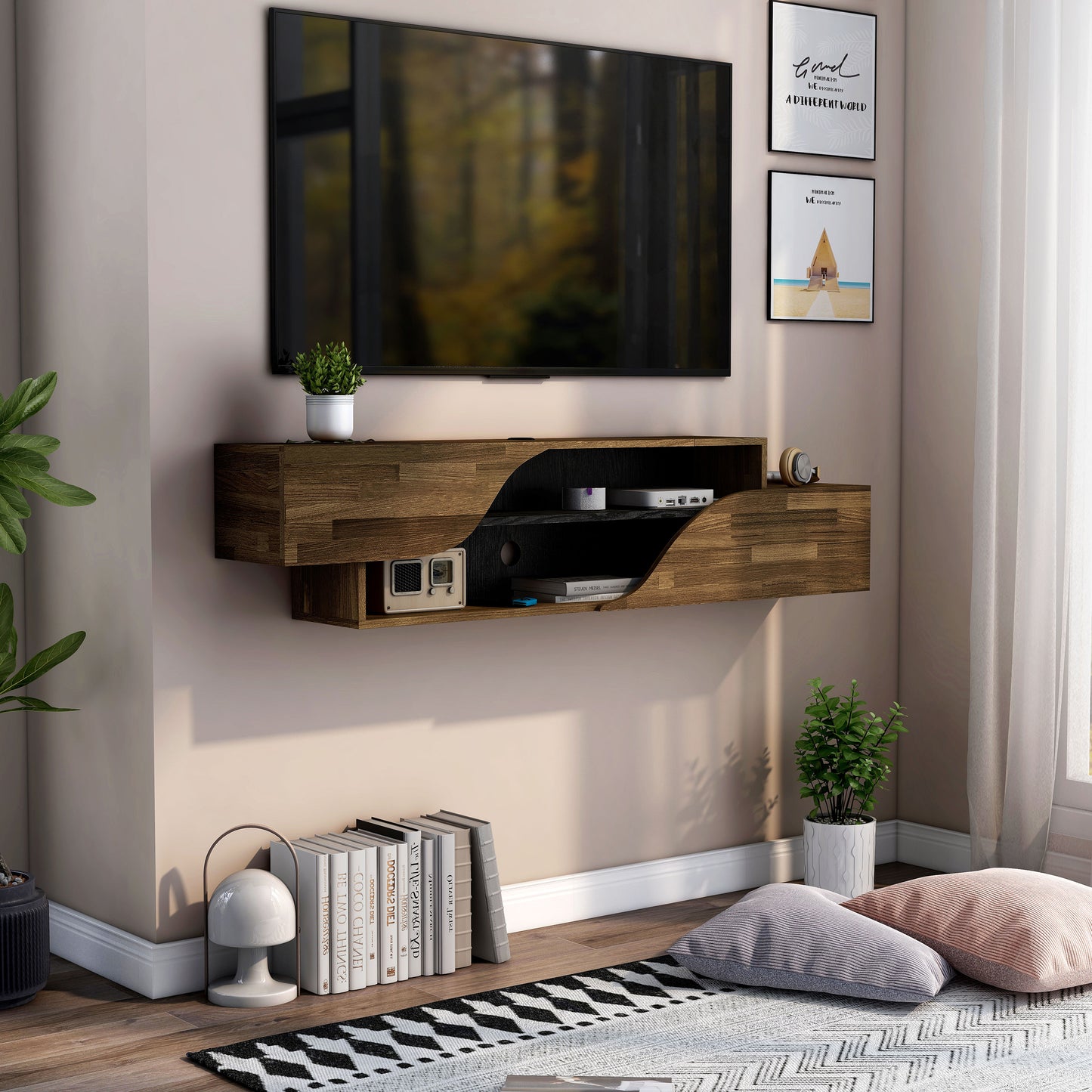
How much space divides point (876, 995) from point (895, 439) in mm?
1770

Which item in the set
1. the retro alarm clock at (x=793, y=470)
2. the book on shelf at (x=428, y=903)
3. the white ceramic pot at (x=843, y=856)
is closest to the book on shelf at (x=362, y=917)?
the book on shelf at (x=428, y=903)

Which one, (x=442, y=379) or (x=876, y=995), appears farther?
(x=442, y=379)

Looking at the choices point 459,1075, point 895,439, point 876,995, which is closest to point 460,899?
point 459,1075

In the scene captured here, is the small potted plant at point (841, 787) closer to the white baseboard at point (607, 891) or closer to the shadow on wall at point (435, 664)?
the white baseboard at point (607, 891)

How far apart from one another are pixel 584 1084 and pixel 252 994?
36.4 inches

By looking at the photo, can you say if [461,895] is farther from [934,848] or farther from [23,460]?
[934,848]

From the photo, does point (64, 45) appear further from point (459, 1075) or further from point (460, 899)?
point (459, 1075)

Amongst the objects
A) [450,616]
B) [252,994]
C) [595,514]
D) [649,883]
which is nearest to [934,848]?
[649,883]

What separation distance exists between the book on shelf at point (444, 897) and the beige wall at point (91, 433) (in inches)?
23.2

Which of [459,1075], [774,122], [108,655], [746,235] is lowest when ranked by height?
[459,1075]

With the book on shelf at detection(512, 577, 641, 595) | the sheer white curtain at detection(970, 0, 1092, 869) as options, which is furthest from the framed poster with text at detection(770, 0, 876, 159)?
the book on shelf at detection(512, 577, 641, 595)

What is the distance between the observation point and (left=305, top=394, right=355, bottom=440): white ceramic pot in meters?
3.12

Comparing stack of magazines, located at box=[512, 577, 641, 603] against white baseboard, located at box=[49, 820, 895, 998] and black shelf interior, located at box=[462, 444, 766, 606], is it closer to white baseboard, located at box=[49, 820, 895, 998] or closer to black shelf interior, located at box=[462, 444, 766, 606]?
black shelf interior, located at box=[462, 444, 766, 606]

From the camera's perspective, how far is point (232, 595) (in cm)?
325
